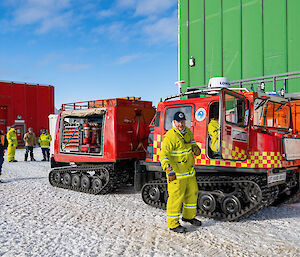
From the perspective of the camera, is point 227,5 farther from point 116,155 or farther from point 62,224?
point 62,224

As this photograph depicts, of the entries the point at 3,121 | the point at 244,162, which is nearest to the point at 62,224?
the point at 244,162

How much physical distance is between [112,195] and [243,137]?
3.73 metres

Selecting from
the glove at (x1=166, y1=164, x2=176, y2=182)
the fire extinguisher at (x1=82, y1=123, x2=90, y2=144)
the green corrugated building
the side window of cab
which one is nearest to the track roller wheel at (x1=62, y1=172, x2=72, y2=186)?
the fire extinguisher at (x1=82, y1=123, x2=90, y2=144)

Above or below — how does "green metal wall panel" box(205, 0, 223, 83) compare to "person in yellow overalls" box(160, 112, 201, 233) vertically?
Answer: above

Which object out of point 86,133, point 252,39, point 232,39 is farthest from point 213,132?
point 232,39

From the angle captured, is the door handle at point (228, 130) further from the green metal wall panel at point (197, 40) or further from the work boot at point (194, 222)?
the green metal wall panel at point (197, 40)

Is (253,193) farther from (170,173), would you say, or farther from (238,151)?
(170,173)

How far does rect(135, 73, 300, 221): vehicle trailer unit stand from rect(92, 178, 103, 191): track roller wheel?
1.63 meters

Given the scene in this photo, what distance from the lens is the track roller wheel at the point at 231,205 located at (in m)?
5.04

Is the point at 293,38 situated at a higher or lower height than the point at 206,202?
higher

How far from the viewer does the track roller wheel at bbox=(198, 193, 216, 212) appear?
5.31m

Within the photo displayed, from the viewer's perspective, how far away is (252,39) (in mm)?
11523

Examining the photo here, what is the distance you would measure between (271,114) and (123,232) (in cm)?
344

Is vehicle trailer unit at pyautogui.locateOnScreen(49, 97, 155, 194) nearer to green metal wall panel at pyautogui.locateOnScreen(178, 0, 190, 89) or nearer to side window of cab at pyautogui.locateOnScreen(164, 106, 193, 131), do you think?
side window of cab at pyautogui.locateOnScreen(164, 106, 193, 131)
